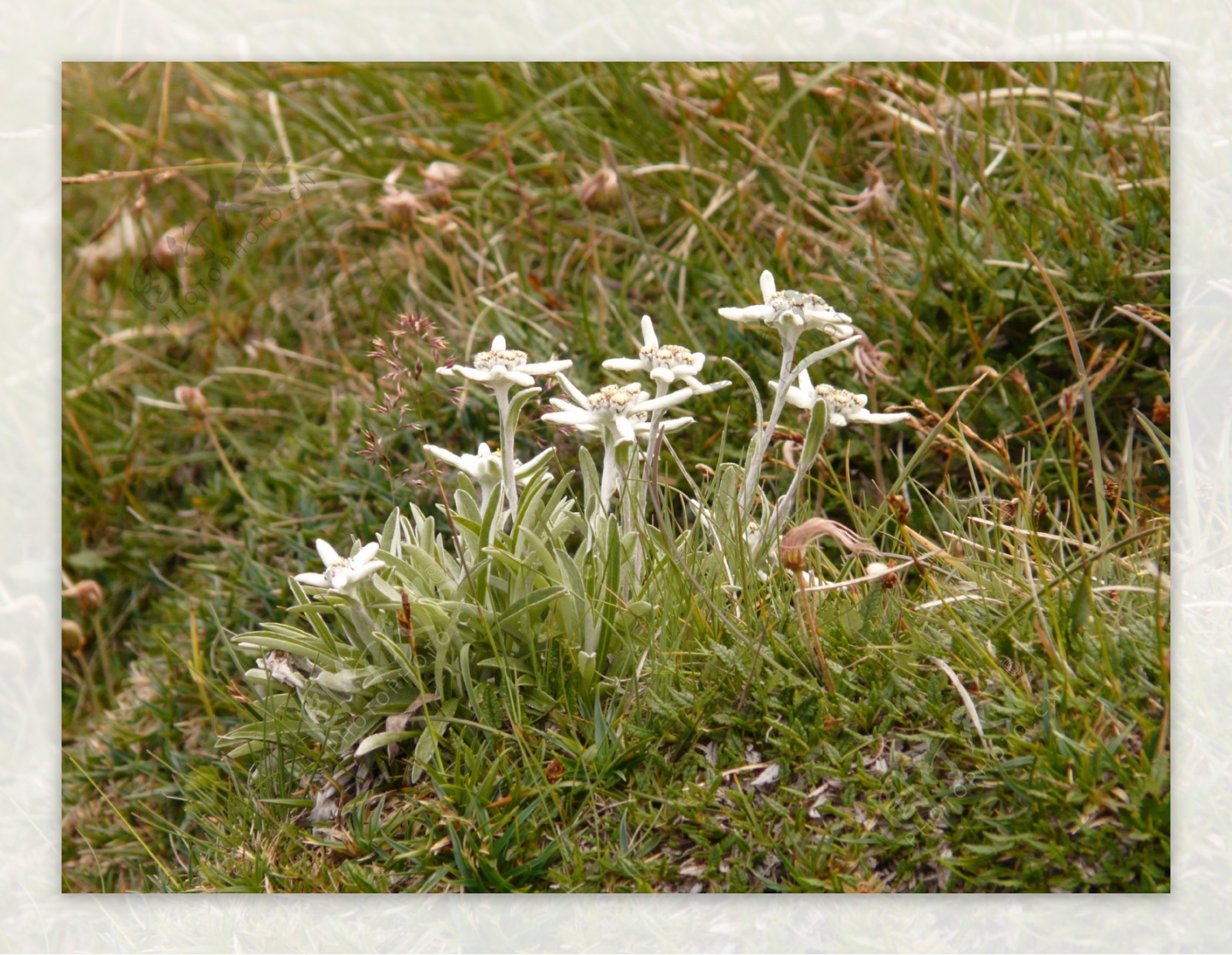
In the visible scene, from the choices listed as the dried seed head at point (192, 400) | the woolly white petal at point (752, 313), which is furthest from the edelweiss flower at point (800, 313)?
the dried seed head at point (192, 400)

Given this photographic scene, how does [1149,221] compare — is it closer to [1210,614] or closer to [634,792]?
[1210,614]

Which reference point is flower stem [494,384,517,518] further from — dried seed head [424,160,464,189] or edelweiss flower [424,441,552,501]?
dried seed head [424,160,464,189]

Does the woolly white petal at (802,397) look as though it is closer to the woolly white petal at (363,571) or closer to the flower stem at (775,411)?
the flower stem at (775,411)

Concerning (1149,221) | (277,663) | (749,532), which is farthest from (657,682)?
(1149,221)

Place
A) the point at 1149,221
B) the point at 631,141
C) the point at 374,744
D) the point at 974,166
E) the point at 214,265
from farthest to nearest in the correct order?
the point at 214,265, the point at 631,141, the point at 974,166, the point at 1149,221, the point at 374,744

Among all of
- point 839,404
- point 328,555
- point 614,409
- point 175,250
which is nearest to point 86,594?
point 175,250

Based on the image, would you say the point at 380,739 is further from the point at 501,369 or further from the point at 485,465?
the point at 501,369

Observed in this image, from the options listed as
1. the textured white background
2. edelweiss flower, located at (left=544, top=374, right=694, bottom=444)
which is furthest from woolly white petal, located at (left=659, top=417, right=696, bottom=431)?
the textured white background
